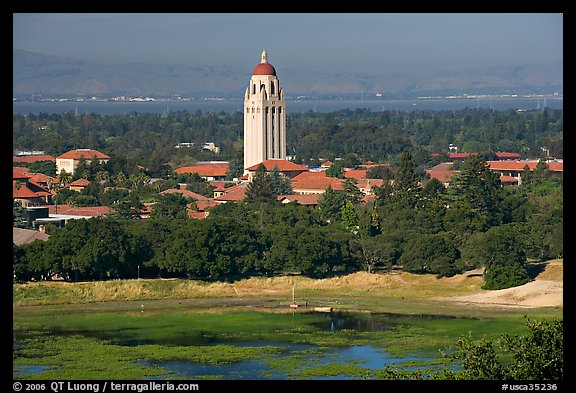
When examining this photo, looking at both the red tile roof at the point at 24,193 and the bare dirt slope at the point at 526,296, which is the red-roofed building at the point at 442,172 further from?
the bare dirt slope at the point at 526,296

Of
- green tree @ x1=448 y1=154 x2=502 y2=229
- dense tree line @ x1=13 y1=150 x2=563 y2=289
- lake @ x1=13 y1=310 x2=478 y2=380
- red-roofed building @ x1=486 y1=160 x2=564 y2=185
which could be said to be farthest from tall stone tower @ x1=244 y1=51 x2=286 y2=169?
lake @ x1=13 y1=310 x2=478 y2=380

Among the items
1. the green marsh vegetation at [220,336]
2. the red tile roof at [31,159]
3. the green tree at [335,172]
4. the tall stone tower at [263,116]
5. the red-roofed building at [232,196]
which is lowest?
the green marsh vegetation at [220,336]

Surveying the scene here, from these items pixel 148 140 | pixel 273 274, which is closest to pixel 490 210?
pixel 273 274

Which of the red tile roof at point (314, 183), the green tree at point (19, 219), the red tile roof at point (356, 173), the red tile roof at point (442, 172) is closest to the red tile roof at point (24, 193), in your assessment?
the green tree at point (19, 219)

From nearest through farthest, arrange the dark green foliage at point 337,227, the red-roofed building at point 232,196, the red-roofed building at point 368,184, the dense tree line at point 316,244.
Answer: the dense tree line at point 316,244 < the dark green foliage at point 337,227 < the red-roofed building at point 232,196 < the red-roofed building at point 368,184

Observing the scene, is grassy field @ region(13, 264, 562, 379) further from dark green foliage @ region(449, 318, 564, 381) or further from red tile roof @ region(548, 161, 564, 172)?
red tile roof @ region(548, 161, 564, 172)
